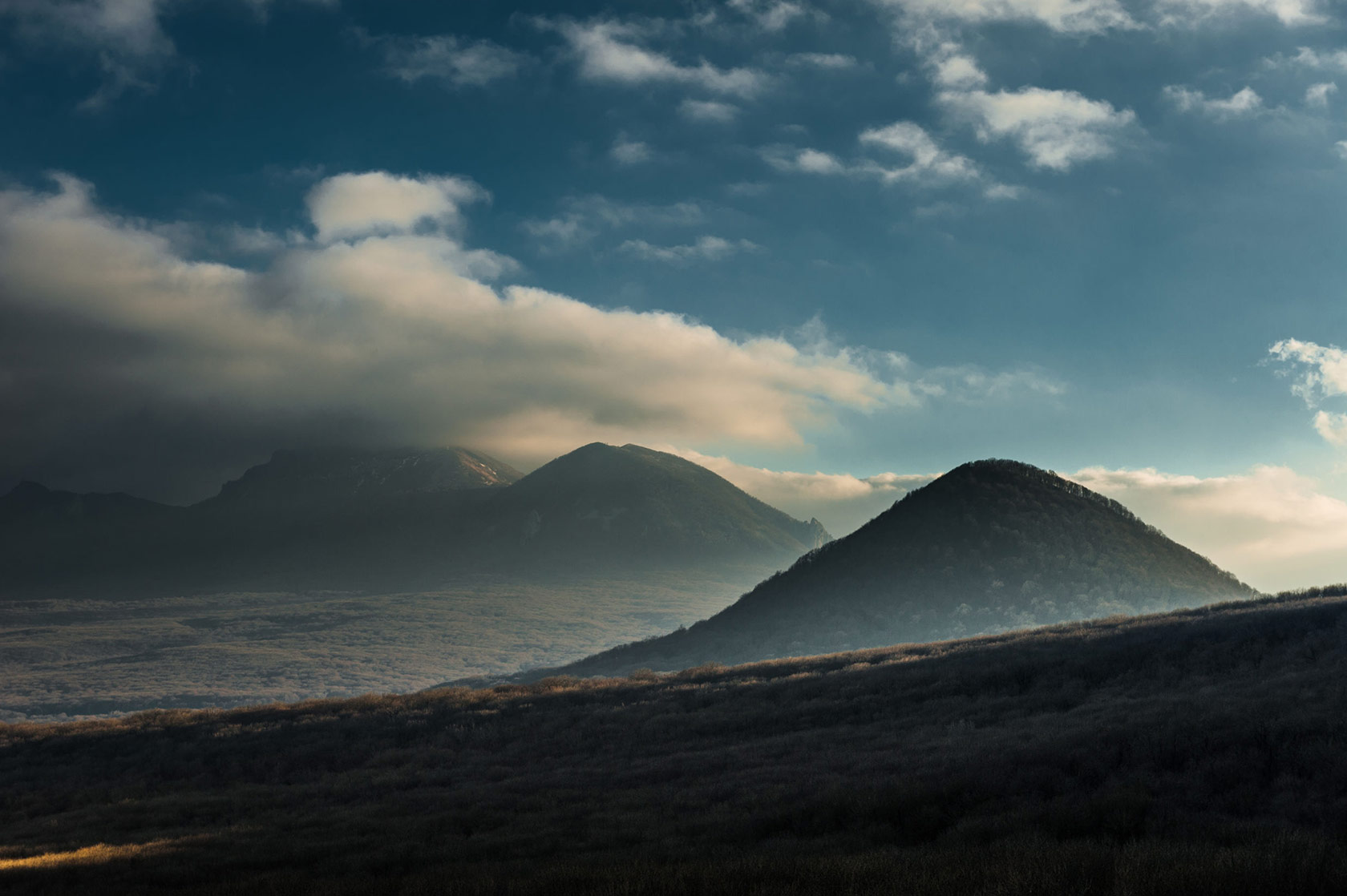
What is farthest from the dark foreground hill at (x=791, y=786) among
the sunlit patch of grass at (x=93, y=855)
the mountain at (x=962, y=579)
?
the mountain at (x=962, y=579)

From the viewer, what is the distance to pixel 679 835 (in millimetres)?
16156

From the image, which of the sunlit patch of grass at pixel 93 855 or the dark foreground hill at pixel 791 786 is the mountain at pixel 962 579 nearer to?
the dark foreground hill at pixel 791 786

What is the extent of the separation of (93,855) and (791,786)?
14908 millimetres

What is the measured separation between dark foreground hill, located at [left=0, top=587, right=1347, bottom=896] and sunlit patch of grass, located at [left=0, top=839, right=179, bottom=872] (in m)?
0.13

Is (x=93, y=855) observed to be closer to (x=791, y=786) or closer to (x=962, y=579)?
(x=791, y=786)

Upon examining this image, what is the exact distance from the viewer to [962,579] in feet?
285

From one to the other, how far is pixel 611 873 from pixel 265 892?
19.6 feet

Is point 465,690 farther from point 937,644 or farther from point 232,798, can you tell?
point 937,644

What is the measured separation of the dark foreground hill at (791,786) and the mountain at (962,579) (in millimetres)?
44753

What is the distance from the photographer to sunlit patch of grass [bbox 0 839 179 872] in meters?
17.0

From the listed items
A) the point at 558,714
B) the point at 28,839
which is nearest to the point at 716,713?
the point at 558,714

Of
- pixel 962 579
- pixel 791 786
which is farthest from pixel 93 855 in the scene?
pixel 962 579

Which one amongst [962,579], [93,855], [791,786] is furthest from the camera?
[962,579]

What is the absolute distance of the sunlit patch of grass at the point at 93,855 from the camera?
17047 millimetres
